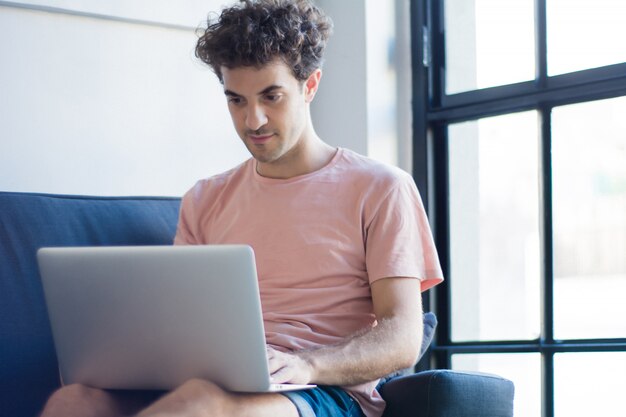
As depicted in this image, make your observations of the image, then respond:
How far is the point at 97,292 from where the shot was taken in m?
1.40

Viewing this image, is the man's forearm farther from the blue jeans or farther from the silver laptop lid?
the silver laptop lid

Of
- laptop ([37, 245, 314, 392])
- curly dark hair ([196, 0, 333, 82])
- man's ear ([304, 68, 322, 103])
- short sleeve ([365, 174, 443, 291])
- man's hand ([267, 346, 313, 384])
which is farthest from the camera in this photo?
man's ear ([304, 68, 322, 103])

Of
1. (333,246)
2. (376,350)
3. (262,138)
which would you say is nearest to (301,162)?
(262,138)

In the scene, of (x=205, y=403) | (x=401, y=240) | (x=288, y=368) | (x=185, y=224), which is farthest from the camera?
(x=185, y=224)

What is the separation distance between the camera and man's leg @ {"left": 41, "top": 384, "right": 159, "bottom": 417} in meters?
1.48

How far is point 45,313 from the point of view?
1.82m

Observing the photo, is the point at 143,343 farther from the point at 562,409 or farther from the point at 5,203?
the point at 562,409

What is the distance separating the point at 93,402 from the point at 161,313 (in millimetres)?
259

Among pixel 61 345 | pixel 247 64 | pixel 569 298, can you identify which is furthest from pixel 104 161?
pixel 569 298

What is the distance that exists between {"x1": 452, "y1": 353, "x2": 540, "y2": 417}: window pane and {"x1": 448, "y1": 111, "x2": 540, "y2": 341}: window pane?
6 cm

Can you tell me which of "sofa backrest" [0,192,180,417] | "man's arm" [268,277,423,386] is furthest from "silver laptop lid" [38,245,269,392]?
"sofa backrest" [0,192,180,417]

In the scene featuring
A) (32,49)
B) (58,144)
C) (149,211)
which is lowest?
(149,211)

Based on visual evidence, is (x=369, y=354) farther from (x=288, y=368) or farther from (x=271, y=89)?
(x=271, y=89)

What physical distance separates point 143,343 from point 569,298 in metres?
1.28
